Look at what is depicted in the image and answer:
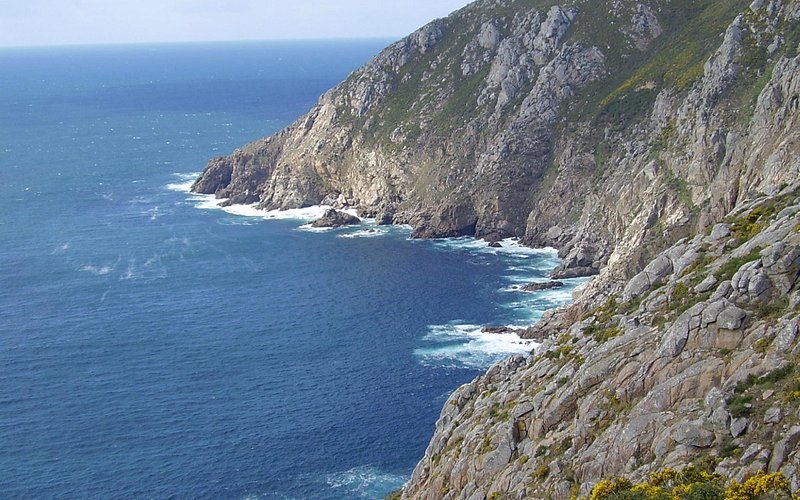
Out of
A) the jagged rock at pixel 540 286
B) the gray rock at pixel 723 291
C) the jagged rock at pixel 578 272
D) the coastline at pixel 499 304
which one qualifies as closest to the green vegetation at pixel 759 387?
the gray rock at pixel 723 291

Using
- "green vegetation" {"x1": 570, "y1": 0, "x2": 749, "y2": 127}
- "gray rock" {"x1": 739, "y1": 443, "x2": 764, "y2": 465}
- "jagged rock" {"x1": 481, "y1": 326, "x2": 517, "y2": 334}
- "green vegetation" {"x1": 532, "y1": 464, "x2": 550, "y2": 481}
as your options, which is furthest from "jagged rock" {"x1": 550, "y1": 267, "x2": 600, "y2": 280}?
"gray rock" {"x1": 739, "y1": 443, "x2": 764, "y2": 465}

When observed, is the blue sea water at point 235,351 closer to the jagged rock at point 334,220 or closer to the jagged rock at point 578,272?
the jagged rock at point 334,220

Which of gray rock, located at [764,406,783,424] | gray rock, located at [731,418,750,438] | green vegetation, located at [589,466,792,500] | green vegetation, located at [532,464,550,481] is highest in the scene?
gray rock, located at [764,406,783,424]

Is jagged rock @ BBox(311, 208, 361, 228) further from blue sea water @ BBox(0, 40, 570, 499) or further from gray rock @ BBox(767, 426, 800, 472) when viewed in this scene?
gray rock @ BBox(767, 426, 800, 472)

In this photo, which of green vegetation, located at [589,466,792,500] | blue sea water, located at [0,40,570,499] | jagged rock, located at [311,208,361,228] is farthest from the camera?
jagged rock, located at [311,208,361,228]

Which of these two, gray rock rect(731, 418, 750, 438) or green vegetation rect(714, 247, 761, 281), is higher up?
green vegetation rect(714, 247, 761, 281)

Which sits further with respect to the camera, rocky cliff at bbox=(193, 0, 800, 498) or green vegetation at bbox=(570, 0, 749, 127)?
green vegetation at bbox=(570, 0, 749, 127)

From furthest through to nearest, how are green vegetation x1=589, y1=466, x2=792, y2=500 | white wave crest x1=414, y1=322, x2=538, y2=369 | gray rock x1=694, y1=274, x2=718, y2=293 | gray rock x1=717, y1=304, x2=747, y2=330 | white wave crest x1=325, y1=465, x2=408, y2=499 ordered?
1. white wave crest x1=414, y1=322, x2=538, y2=369
2. white wave crest x1=325, y1=465, x2=408, y2=499
3. gray rock x1=694, y1=274, x2=718, y2=293
4. gray rock x1=717, y1=304, x2=747, y2=330
5. green vegetation x1=589, y1=466, x2=792, y2=500

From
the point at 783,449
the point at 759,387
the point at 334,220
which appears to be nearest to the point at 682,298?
the point at 759,387
